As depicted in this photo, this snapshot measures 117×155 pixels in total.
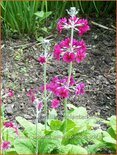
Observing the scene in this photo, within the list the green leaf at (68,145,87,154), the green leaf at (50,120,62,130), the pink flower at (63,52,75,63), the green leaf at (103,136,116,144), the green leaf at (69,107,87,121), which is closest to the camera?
the pink flower at (63,52,75,63)

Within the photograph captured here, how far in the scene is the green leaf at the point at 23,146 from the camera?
261cm

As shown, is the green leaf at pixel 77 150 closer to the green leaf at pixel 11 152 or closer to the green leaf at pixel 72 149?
the green leaf at pixel 72 149

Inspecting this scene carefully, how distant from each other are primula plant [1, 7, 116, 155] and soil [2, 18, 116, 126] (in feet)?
1.61

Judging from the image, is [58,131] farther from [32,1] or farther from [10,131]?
[32,1]

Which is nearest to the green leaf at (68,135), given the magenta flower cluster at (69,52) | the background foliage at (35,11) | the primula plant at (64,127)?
the primula plant at (64,127)

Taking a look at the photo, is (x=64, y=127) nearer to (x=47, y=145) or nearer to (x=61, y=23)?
(x=47, y=145)

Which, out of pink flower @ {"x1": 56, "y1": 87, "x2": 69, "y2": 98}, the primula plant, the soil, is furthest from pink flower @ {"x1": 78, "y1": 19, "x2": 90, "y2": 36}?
the soil

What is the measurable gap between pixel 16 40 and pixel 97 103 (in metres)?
1.13

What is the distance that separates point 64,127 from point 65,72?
46.8 inches

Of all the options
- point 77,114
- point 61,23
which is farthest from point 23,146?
point 61,23

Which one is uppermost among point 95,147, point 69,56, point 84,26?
point 84,26

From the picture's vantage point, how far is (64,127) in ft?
9.13

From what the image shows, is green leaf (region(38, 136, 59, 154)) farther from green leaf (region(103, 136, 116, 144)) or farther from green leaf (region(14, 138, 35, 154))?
green leaf (region(103, 136, 116, 144))

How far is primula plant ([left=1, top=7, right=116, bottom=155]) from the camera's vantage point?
7.98ft
